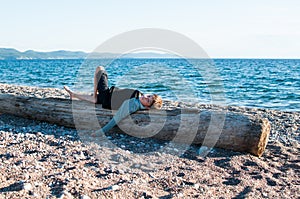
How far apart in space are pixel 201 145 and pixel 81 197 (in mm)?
3837

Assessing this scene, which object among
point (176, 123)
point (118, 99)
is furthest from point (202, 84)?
point (176, 123)

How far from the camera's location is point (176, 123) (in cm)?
771

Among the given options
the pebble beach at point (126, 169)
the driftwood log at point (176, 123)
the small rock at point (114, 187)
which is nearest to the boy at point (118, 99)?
the driftwood log at point (176, 123)

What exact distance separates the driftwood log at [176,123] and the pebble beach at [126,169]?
0.22 meters

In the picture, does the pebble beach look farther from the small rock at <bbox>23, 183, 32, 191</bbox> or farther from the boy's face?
the boy's face

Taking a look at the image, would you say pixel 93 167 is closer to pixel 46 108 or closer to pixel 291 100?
pixel 46 108

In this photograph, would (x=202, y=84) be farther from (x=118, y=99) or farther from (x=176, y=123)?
(x=176, y=123)

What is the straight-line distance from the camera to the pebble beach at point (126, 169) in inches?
197

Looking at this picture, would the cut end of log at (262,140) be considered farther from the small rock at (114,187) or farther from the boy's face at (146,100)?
the small rock at (114,187)

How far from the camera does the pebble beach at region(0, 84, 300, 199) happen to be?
4.99m

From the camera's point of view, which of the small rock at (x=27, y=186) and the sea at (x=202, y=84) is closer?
the small rock at (x=27, y=186)

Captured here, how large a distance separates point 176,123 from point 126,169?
7.04 ft

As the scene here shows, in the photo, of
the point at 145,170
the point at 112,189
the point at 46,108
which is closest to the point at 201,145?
the point at 145,170

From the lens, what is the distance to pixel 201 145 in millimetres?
7676
